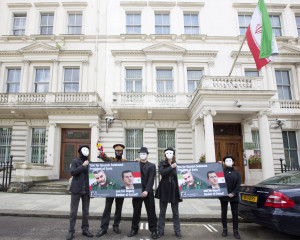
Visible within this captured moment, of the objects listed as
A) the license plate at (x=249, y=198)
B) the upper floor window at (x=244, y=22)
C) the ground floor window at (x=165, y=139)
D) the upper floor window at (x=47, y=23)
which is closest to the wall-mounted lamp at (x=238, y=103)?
the ground floor window at (x=165, y=139)

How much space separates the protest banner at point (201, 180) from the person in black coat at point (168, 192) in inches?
10.5

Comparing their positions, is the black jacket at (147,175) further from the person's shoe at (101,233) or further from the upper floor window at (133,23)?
the upper floor window at (133,23)

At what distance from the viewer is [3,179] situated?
34.6ft

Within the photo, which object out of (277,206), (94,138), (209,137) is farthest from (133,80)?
(277,206)

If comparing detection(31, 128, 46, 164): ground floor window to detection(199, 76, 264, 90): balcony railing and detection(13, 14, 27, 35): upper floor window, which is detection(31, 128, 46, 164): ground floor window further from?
detection(199, 76, 264, 90): balcony railing

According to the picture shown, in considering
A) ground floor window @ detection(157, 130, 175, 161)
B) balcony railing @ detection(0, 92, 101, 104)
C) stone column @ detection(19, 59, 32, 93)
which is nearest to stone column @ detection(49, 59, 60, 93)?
balcony railing @ detection(0, 92, 101, 104)

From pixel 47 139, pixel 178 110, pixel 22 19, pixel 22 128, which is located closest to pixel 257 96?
pixel 178 110

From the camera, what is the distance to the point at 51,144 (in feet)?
42.0

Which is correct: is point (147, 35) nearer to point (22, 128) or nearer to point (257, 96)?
point (257, 96)

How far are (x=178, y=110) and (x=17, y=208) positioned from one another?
31.7ft

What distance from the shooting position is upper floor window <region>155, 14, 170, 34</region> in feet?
51.3

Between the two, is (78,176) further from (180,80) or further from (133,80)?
(180,80)

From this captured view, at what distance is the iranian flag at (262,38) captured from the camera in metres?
9.26

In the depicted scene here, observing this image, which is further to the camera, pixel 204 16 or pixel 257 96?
pixel 204 16
